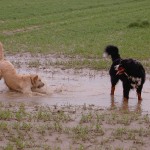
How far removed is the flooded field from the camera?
30.8 ft

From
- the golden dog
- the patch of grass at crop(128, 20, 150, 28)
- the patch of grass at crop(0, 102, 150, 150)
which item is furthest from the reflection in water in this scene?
the patch of grass at crop(128, 20, 150, 28)

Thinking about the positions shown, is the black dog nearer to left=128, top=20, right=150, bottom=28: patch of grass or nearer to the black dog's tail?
the black dog's tail

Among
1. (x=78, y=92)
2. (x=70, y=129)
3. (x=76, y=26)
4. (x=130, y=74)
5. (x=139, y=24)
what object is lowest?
(x=70, y=129)

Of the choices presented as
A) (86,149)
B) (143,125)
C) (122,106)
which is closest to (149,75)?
(122,106)

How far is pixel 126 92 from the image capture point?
967cm

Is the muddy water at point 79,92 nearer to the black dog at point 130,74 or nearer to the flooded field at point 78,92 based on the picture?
the flooded field at point 78,92

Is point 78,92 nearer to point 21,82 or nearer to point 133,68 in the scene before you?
point 21,82

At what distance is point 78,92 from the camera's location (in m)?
10.3

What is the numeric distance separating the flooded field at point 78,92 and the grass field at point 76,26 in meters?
3.21

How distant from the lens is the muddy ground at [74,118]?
649 centimetres

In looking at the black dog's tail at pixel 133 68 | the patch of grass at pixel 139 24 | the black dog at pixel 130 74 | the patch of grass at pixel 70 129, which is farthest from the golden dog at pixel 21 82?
the patch of grass at pixel 139 24

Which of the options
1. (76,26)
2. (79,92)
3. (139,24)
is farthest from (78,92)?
(76,26)

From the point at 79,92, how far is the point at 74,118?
2587mm

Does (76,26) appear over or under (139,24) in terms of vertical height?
under
